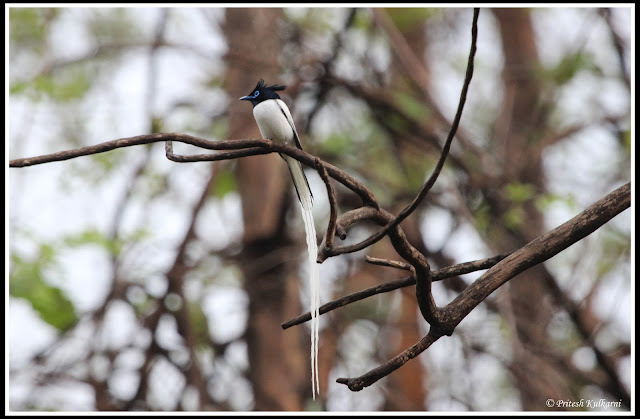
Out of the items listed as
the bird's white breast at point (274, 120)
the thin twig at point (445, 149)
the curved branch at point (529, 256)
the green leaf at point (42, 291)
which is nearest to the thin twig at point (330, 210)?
the thin twig at point (445, 149)

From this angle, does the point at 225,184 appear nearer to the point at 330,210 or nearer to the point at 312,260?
the point at 312,260

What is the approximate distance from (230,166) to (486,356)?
284 centimetres

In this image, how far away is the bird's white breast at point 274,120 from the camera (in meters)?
3.30

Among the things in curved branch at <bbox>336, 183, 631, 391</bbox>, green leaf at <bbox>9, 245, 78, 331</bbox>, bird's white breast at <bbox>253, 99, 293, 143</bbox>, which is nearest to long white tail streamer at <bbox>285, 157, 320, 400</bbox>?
curved branch at <bbox>336, 183, 631, 391</bbox>

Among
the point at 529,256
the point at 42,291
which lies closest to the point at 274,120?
the point at 529,256

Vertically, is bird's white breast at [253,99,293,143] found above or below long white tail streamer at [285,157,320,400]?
above

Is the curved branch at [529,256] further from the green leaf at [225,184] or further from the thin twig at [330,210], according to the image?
the green leaf at [225,184]

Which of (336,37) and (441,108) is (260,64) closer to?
(336,37)

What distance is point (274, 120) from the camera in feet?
10.8

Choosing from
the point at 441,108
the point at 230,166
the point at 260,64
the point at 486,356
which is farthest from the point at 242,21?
the point at 486,356

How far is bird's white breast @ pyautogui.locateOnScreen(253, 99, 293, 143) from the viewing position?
10.8 ft

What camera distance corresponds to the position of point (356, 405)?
21.8ft

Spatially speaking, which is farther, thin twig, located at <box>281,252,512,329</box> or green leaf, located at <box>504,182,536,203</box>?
green leaf, located at <box>504,182,536,203</box>

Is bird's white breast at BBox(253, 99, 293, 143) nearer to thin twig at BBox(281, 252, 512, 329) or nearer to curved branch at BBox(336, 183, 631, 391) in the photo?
thin twig at BBox(281, 252, 512, 329)
